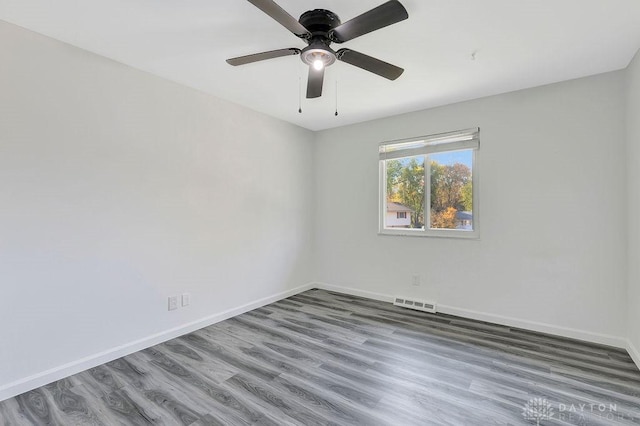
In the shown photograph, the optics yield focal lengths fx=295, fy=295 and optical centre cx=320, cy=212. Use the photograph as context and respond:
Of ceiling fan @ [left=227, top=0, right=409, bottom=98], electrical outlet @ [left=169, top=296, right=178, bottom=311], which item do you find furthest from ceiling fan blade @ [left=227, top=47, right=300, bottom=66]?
electrical outlet @ [left=169, top=296, right=178, bottom=311]

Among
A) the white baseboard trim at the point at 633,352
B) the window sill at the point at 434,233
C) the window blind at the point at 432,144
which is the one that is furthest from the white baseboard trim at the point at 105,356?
the white baseboard trim at the point at 633,352

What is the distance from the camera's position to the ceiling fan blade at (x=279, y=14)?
1408 millimetres

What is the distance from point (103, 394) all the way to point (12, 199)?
1.43 m

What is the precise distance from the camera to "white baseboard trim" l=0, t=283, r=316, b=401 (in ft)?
6.43

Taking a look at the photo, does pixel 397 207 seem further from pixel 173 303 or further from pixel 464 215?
pixel 173 303

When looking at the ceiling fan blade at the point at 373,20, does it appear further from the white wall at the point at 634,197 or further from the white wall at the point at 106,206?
the white wall at the point at 634,197

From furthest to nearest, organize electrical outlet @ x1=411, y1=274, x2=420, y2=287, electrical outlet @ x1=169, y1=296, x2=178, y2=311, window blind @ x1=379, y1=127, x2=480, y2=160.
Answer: electrical outlet @ x1=411, y1=274, x2=420, y2=287
window blind @ x1=379, y1=127, x2=480, y2=160
electrical outlet @ x1=169, y1=296, x2=178, y2=311

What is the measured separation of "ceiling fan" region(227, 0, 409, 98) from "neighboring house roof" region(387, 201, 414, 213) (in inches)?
81.7

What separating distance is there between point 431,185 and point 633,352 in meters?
2.24

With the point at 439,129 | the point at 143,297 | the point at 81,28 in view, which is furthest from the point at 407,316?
the point at 81,28

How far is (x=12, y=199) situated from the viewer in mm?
1949

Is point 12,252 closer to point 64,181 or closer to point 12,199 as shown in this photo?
point 12,199

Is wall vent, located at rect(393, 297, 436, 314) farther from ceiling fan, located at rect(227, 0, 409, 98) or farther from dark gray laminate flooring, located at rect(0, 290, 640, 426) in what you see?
ceiling fan, located at rect(227, 0, 409, 98)

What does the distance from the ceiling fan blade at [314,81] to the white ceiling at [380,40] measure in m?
0.33
